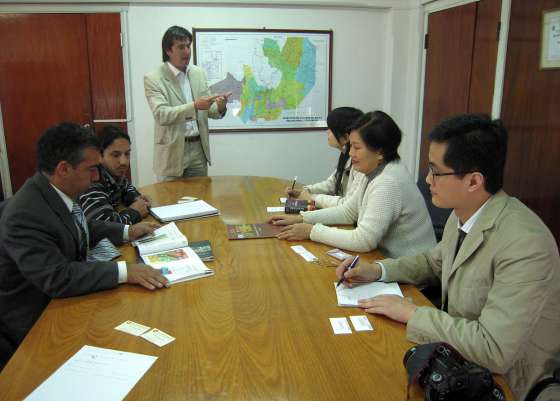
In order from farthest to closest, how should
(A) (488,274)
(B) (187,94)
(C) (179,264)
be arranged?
1. (B) (187,94)
2. (C) (179,264)
3. (A) (488,274)

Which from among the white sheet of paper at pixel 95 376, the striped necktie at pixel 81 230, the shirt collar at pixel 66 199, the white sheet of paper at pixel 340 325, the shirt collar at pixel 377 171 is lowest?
the white sheet of paper at pixel 95 376

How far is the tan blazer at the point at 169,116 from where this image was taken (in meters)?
3.09

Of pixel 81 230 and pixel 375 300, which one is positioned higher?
pixel 81 230

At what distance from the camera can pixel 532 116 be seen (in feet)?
9.71

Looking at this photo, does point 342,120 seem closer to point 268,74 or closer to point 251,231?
point 251,231

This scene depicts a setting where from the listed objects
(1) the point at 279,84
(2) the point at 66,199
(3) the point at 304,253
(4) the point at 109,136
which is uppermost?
(1) the point at 279,84

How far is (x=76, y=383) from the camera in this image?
1047 millimetres

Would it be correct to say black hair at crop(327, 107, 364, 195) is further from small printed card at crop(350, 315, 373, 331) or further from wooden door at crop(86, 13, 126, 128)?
wooden door at crop(86, 13, 126, 128)

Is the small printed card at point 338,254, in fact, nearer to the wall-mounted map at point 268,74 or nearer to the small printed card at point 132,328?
the small printed card at point 132,328

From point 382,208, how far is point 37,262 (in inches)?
50.0

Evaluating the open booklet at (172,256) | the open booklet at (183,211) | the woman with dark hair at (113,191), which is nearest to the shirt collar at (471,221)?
the open booklet at (172,256)

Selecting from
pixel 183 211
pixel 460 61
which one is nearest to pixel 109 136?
pixel 183 211

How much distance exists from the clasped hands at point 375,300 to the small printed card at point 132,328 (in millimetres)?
642

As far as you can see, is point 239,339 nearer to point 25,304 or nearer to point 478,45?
point 25,304
